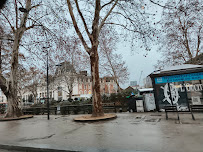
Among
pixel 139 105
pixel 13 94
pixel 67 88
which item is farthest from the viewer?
pixel 67 88

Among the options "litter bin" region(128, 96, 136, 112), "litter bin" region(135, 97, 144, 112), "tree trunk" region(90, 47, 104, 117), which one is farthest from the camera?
"litter bin" region(128, 96, 136, 112)

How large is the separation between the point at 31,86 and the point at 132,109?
103 feet

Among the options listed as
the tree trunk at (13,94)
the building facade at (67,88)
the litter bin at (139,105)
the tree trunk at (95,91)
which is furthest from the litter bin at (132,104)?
the building facade at (67,88)

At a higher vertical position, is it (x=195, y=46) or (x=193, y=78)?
(x=195, y=46)

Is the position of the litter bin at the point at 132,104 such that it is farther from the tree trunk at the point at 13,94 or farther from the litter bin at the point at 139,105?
the tree trunk at the point at 13,94

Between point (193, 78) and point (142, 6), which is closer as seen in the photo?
point (193, 78)

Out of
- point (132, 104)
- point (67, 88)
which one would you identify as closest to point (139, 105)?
point (132, 104)

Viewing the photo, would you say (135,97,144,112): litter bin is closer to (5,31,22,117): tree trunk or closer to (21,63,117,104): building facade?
(5,31,22,117): tree trunk

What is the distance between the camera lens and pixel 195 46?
20734 millimetres

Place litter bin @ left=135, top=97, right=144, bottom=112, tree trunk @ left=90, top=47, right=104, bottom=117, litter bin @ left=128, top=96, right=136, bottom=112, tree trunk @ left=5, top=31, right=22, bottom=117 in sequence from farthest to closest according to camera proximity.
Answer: tree trunk @ left=5, top=31, right=22, bottom=117
litter bin @ left=128, top=96, right=136, bottom=112
litter bin @ left=135, top=97, right=144, bottom=112
tree trunk @ left=90, top=47, right=104, bottom=117

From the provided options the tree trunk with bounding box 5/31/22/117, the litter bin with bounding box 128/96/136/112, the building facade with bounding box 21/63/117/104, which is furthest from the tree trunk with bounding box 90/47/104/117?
the building facade with bounding box 21/63/117/104

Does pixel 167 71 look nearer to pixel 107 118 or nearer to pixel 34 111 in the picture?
pixel 107 118

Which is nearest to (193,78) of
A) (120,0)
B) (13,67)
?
(120,0)

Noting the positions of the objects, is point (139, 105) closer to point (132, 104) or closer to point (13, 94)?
point (132, 104)
